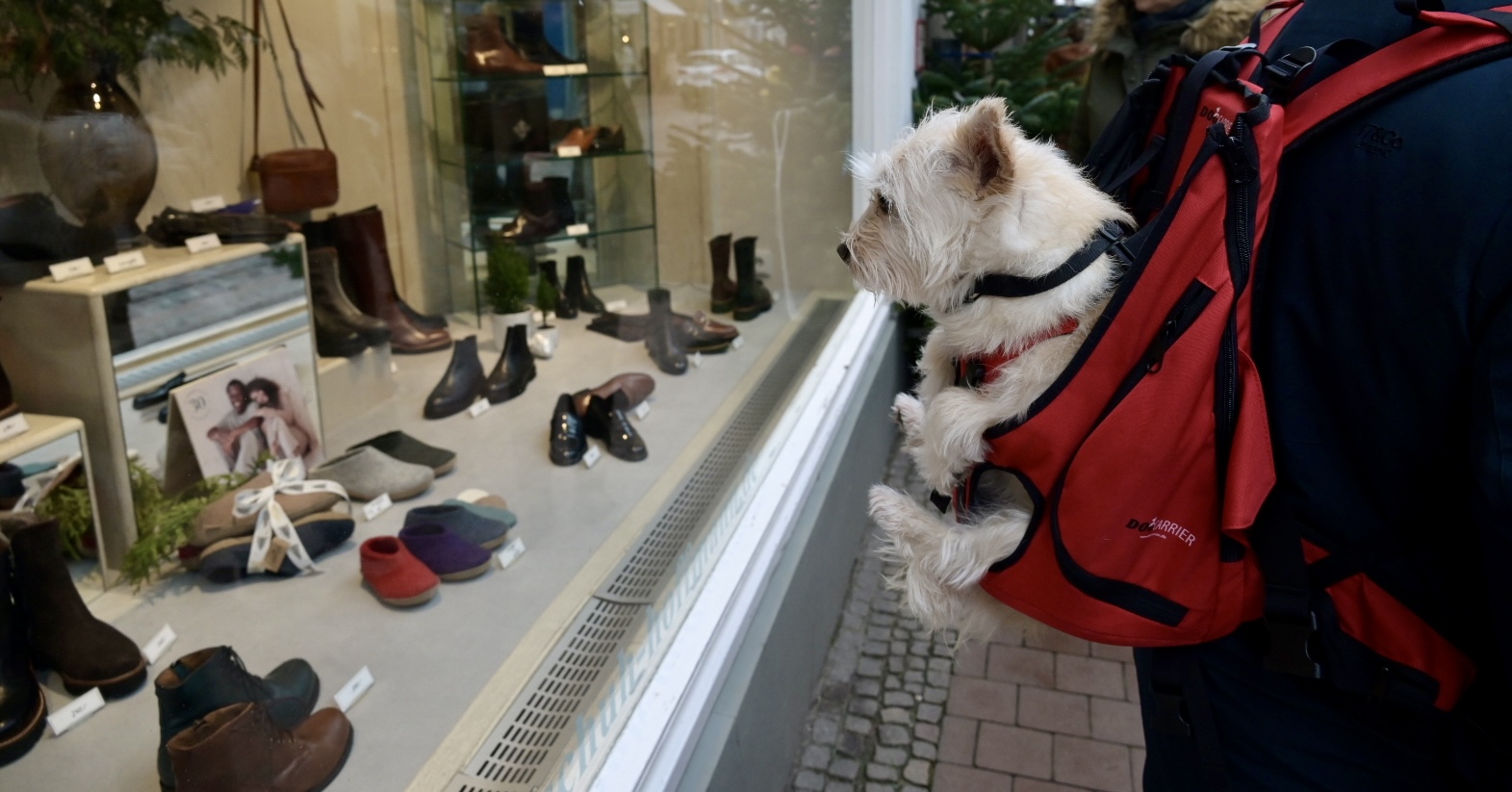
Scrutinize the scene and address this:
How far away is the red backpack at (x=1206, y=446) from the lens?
3.51 feet

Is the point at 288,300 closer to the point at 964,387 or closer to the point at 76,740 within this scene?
the point at 76,740

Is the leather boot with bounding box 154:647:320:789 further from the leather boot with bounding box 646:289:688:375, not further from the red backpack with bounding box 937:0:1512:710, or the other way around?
the leather boot with bounding box 646:289:688:375

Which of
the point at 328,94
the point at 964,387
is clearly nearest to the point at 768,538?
the point at 964,387

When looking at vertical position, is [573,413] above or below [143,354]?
below

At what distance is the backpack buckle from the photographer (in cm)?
113

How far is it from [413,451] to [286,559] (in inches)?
28.6

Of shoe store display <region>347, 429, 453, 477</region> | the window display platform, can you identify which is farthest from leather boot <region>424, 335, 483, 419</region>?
shoe store display <region>347, 429, 453, 477</region>

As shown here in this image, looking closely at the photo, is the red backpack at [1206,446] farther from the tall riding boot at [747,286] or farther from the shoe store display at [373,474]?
the tall riding boot at [747,286]

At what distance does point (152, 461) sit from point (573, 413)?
4.33ft

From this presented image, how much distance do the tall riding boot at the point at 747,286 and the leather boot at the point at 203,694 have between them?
3.38 metres

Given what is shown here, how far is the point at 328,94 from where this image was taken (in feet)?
10.8

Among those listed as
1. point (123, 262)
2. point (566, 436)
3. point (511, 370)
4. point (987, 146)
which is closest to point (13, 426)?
point (123, 262)

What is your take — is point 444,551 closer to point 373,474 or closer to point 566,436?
point 373,474

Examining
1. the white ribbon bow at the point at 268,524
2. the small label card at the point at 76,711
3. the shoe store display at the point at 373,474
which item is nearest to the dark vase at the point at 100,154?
the white ribbon bow at the point at 268,524
